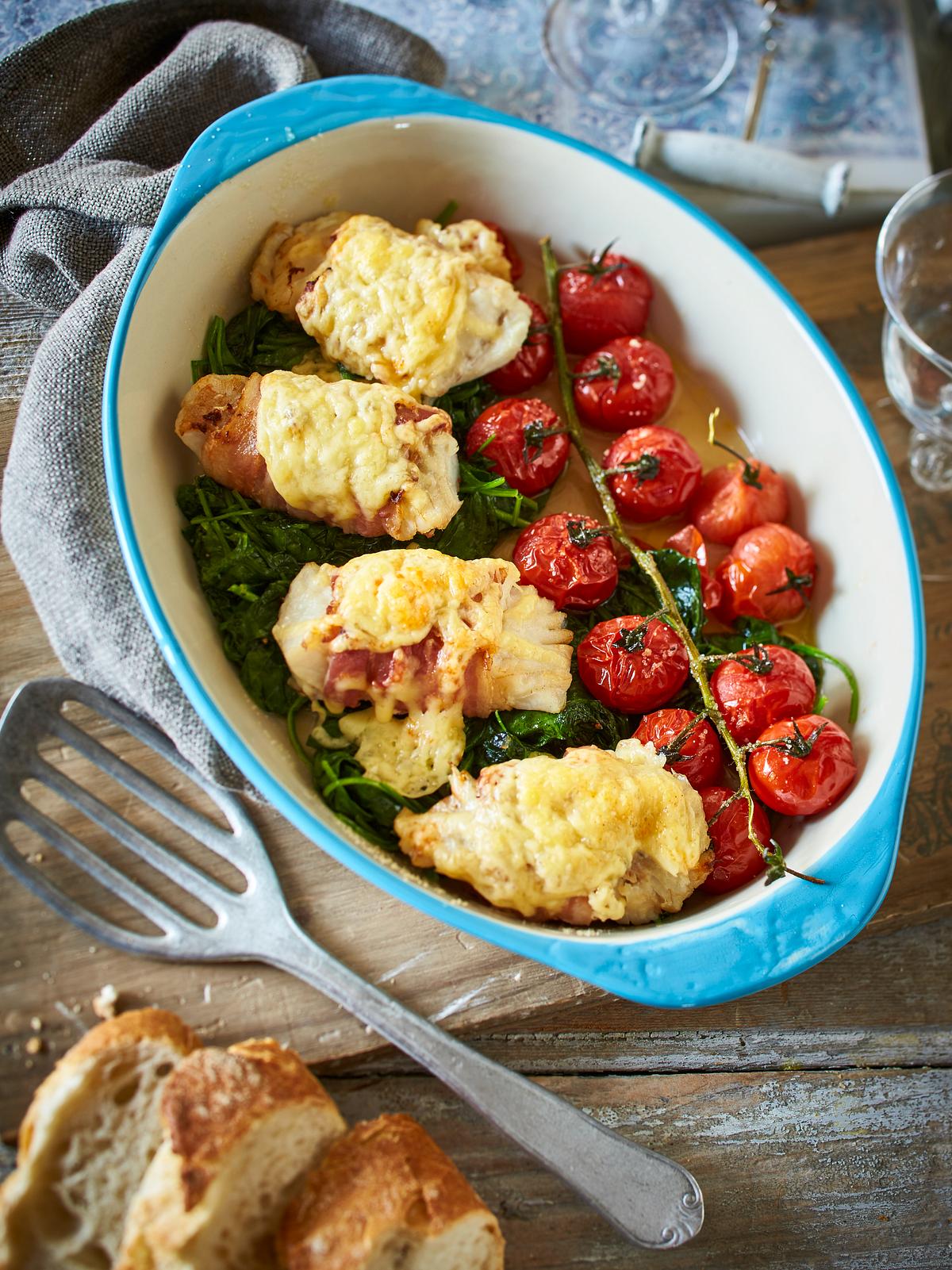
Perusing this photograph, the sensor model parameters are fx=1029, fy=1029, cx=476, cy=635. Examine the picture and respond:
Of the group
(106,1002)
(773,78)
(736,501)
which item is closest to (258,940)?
(106,1002)

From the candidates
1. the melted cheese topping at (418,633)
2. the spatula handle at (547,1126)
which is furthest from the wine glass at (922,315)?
the spatula handle at (547,1126)

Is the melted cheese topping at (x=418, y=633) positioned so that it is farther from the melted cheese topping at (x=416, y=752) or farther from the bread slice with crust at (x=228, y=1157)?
the bread slice with crust at (x=228, y=1157)

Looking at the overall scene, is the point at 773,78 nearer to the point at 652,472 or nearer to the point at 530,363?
the point at 530,363

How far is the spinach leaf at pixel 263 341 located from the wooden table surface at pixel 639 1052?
58cm

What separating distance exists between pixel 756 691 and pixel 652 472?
2.15 ft

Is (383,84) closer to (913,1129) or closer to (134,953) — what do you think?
(134,953)

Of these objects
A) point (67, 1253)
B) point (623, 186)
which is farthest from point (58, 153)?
point (67, 1253)

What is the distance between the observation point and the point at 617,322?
301 centimetres

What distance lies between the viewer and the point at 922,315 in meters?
3.40

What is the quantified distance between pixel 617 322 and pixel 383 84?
35.8 inches

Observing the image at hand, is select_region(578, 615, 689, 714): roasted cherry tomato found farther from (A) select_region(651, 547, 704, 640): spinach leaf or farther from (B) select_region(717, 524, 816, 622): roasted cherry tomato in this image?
(B) select_region(717, 524, 816, 622): roasted cherry tomato

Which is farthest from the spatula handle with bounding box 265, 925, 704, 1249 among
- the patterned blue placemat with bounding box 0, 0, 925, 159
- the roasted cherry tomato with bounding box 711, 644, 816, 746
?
the patterned blue placemat with bounding box 0, 0, 925, 159

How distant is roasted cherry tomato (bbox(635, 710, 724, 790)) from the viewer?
8.27 feet

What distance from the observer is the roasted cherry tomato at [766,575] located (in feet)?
9.21
